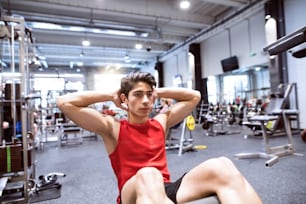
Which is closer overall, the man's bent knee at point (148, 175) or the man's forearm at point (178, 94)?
the man's bent knee at point (148, 175)

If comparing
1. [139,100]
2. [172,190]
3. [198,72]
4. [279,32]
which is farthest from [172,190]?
[198,72]

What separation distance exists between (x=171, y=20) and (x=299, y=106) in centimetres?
460

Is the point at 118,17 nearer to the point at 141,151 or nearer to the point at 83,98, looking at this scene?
the point at 83,98

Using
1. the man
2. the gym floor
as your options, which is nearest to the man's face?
the man

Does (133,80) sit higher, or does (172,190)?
(133,80)

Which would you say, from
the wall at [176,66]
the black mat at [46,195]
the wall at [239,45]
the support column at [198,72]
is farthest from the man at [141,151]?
the wall at [176,66]

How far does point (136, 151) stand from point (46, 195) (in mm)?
1881

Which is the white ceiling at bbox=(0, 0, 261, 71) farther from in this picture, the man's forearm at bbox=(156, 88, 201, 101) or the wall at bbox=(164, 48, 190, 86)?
the man's forearm at bbox=(156, 88, 201, 101)

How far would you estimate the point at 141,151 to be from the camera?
→ 1.17m

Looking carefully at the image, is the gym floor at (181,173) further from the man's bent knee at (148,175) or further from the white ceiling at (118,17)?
the white ceiling at (118,17)

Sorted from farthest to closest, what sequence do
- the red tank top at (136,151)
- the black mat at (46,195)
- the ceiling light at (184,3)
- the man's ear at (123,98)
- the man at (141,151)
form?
the ceiling light at (184,3) < the black mat at (46,195) < the man's ear at (123,98) < the red tank top at (136,151) < the man at (141,151)

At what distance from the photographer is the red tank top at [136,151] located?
1151 mm

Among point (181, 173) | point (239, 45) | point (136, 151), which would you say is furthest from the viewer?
point (239, 45)

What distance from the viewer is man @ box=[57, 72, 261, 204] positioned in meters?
0.97
